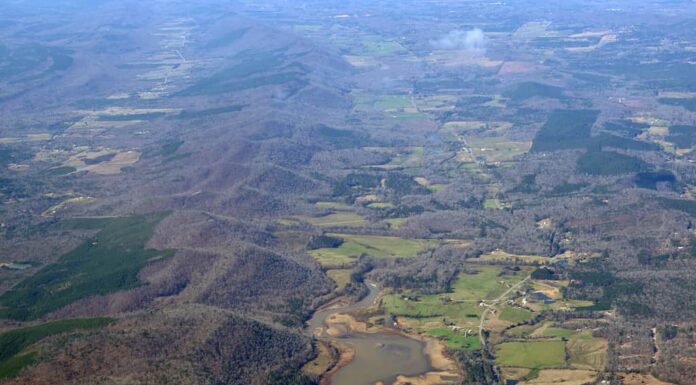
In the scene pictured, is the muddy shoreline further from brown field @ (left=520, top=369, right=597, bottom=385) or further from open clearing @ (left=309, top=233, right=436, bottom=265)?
open clearing @ (left=309, top=233, right=436, bottom=265)

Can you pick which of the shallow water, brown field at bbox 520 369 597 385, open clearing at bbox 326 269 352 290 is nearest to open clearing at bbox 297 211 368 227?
open clearing at bbox 326 269 352 290

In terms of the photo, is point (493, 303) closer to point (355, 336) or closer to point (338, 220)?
point (355, 336)

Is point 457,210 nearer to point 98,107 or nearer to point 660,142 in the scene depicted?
point 660,142

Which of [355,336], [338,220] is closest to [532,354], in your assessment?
[355,336]

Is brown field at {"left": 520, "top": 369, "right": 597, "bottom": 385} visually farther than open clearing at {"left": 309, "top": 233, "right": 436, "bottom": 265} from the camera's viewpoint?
No

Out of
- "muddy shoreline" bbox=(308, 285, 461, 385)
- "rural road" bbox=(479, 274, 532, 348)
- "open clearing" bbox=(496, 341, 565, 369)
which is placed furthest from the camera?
"rural road" bbox=(479, 274, 532, 348)

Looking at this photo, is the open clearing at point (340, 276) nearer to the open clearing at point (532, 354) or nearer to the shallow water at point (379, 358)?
the shallow water at point (379, 358)

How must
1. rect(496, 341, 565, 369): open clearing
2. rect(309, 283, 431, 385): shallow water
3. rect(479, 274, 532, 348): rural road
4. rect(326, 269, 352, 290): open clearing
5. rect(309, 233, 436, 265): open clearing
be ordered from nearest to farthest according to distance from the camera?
rect(309, 283, 431, 385): shallow water
rect(496, 341, 565, 369): open clearing
rect(479, 274, 532, 348): rural road
rect(326, 269, 352, 290): open clearing
rect(309, 233, 436, 265): open clearing

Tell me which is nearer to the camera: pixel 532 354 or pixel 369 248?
pixel 532 354

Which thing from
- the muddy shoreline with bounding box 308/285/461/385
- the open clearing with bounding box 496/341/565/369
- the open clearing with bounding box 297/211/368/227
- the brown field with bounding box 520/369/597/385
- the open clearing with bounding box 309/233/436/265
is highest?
the brown field with bounding box 520/369/597/385
